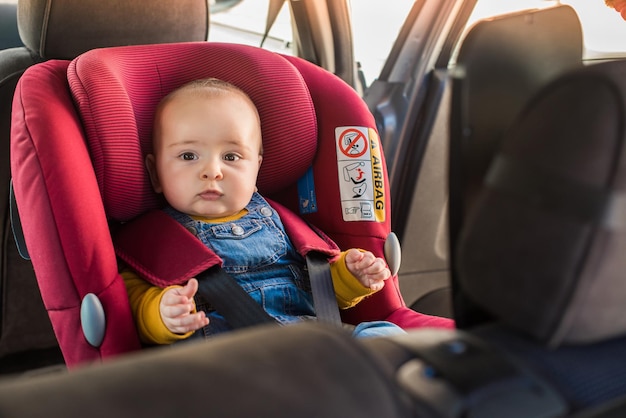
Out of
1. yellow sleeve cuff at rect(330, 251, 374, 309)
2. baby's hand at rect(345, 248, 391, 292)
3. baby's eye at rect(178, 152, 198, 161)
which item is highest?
baby's eye at rect(178, 152, 198, 161)

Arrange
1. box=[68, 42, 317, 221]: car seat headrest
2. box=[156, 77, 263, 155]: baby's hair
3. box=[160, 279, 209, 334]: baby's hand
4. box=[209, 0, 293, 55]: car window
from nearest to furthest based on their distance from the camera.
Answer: box=[160, 279, 209, 334]: baby's hand
box=[68, 42, 317, 221]: car seat headrest
box=[156, 77, 263, 155]: baby's hair
box=[209, 0, 293, 55]: car window

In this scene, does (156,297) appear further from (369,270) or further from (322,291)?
(369,270)

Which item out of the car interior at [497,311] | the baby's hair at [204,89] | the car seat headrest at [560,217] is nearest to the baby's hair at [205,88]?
the baby's hair at [204,89]

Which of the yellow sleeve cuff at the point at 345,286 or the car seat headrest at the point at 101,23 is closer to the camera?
the yellow sleeve cuff at the point at 345,286

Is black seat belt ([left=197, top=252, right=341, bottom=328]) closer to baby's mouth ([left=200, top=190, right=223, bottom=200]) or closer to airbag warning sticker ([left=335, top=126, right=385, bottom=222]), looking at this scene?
baby's mouth ([left=200, top=190, right=223, bottom=200])

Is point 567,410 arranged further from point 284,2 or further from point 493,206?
point 284,2

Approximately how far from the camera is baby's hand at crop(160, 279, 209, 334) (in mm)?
1250

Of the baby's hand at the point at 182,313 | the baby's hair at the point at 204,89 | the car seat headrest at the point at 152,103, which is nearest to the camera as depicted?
the baby's hand at the point at 182,313

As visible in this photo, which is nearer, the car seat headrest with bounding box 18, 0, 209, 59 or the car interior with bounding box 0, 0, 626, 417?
the car interior with bounding box 0, 0, 626, 417

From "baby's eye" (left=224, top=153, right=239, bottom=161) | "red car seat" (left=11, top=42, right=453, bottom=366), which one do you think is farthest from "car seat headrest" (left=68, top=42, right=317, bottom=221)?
"baby's eye" (left=224, top=153, right=239, bottom=161)

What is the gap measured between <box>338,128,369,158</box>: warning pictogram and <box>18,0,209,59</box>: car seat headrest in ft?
1.75

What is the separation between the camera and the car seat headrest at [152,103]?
1.39 m

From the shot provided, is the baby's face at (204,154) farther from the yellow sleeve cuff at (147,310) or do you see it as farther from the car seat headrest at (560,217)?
the car seat headrest at (560,217)

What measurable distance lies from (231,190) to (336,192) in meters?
0.29
